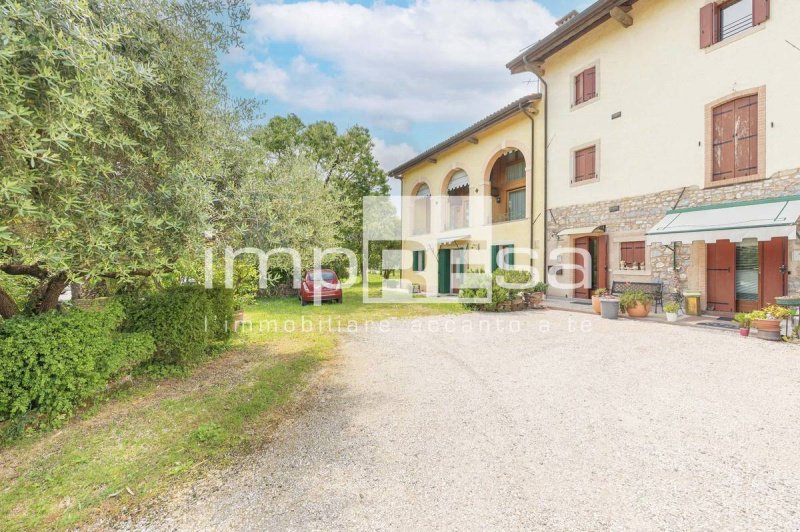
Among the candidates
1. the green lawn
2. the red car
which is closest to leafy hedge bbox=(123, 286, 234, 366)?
the green lawn

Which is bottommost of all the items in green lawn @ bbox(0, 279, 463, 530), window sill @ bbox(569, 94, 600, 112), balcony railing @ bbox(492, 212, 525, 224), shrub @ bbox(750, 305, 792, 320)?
green lawn @ bbox(0, 279, 463, 530)

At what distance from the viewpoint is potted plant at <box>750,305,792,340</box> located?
799cm

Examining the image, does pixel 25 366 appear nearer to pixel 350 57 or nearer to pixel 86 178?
pixel 86 178

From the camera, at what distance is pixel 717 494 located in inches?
114

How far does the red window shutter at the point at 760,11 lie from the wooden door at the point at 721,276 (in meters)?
6.24

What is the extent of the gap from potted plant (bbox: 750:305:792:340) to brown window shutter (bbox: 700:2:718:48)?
8.48 meters

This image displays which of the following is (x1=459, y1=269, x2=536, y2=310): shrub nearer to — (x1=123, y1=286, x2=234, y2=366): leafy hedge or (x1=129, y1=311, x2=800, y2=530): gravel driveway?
(x1=129, y1=311, x2=800, y2=530): gravel driveway

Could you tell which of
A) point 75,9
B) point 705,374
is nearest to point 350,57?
point 75,9

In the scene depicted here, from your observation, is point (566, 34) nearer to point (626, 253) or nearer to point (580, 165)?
point (580, 165)

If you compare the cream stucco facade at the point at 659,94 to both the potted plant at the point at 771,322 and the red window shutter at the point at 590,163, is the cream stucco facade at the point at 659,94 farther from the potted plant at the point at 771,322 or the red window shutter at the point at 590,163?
the potted plant at the point at 771,322

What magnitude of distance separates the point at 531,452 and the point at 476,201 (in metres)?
17.3

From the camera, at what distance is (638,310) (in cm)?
1147

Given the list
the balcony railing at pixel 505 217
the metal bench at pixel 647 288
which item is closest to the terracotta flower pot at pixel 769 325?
the metal bench at pixel 647 288

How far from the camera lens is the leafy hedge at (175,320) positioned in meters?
5.66
